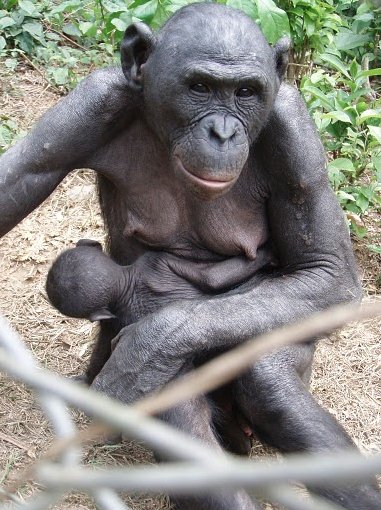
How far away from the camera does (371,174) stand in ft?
19.2

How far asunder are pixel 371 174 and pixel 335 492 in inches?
122

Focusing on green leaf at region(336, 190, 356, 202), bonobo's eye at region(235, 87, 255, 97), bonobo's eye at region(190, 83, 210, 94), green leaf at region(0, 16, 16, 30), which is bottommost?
green leaf at region(336, 190, 356, 202)

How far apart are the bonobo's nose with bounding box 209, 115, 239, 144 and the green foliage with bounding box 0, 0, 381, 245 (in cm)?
192

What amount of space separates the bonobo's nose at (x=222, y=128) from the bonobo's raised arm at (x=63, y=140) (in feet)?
1.96

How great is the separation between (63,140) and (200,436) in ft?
4.31

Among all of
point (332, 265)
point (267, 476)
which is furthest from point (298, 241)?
point (267, 476)

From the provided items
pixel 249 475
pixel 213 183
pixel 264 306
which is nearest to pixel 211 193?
pixel 213 183

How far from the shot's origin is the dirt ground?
3998 millimetres

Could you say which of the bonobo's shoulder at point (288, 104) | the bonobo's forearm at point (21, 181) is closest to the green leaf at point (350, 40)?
the bonobo's shoulder at point (288, 104)

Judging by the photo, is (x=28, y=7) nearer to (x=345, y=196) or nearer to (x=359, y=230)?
(x=345, y=196)

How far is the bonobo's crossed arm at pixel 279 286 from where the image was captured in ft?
11.0

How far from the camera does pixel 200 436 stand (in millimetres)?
3320

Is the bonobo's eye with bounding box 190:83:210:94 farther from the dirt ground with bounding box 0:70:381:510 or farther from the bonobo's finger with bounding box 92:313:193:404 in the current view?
the dirt ground with bounding box 0:70:381:510

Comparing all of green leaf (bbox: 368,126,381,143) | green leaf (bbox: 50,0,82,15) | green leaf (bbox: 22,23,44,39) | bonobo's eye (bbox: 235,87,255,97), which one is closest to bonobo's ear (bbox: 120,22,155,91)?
bonobo's eye (bbox: 235,87,255,97)
